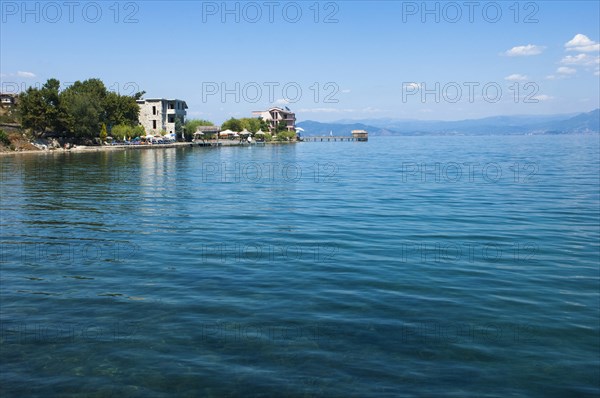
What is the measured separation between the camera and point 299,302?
12742mm

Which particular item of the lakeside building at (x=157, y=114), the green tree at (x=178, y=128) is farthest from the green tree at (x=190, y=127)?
the lakeside building at (x=157, y=114)

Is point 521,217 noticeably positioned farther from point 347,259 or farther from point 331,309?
point 331,309

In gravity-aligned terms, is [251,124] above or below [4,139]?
above

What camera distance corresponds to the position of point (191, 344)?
33.6 feet

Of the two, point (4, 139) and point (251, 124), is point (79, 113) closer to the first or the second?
point (4, 139)

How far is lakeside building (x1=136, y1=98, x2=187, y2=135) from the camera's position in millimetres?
120188

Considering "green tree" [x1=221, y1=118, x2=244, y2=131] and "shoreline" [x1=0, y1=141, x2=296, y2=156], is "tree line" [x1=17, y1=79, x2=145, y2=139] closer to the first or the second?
"shoreline" [x1=0, y1=141, x2=296, y2=156]

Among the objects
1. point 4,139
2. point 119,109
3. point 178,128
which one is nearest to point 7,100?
point 119,109

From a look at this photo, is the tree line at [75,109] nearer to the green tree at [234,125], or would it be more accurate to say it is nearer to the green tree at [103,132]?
the green tree at [103,132]

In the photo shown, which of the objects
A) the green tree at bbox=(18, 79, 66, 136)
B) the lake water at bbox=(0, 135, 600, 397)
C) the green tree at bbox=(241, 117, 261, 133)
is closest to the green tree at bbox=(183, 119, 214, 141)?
the green tree at bbox=(241, 117, 261, 133)

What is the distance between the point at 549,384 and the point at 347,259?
8.64 metres

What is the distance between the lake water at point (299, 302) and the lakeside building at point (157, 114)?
97.9m

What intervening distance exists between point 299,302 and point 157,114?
11533 centimetres

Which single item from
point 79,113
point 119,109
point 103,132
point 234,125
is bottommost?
point 103,132
